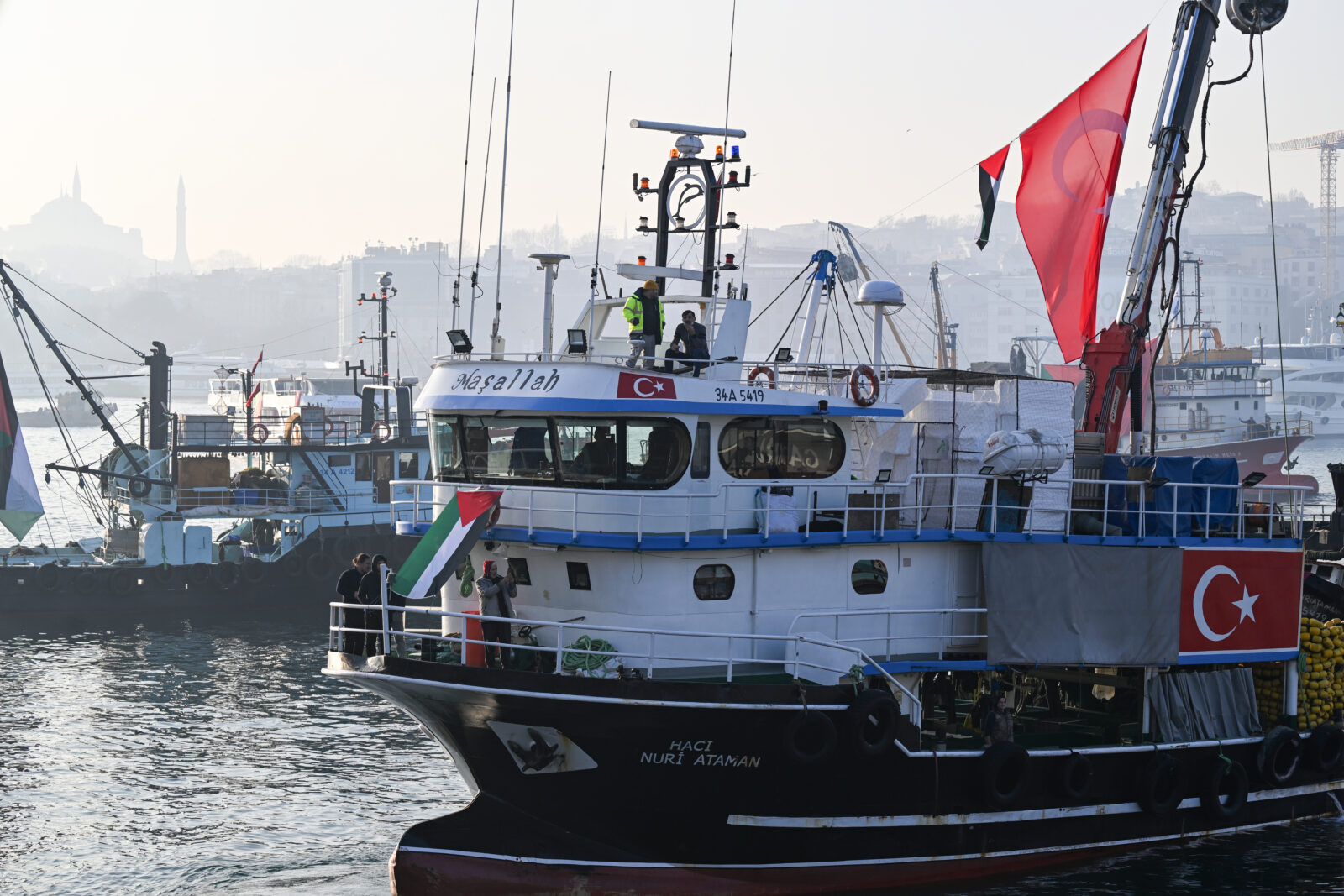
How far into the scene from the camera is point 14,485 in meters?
47.9

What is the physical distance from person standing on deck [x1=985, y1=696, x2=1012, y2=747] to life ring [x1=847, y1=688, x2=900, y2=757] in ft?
6.98

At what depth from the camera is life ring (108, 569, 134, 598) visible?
43.7 metres

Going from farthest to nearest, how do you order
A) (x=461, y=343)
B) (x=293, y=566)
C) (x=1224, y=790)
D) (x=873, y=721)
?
(x=293, y=566) < (x=1224, y=790) < (x=461, y=343) < (x=873, y=721)

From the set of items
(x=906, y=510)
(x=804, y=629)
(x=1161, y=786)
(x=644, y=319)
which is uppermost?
(x=644, y=319)

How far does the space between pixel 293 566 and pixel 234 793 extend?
22195 mm

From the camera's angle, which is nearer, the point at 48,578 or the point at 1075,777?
the point at 1075,777

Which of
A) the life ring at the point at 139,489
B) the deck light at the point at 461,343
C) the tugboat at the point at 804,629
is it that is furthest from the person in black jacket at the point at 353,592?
the life ring at the point at 139,489

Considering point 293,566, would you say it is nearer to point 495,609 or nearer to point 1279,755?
point 495,609

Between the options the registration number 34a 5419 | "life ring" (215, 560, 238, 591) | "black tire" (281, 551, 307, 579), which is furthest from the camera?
"black tire" (281, 551, 307, 579)

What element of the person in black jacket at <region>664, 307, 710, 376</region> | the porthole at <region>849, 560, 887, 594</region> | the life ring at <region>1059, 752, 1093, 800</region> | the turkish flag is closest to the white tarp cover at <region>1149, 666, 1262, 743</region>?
the life ring at <region>1059, 752, 1093, 800</region>

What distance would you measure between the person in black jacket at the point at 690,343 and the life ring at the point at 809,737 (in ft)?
15.3

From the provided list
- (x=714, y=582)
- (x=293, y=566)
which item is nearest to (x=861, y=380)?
(x=714, y=582)

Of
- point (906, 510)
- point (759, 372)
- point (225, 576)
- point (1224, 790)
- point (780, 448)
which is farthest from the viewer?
point (225, 576)

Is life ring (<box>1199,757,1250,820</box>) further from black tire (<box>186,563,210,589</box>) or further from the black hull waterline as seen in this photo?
black tire (<box>186,563,210,589</box>)
